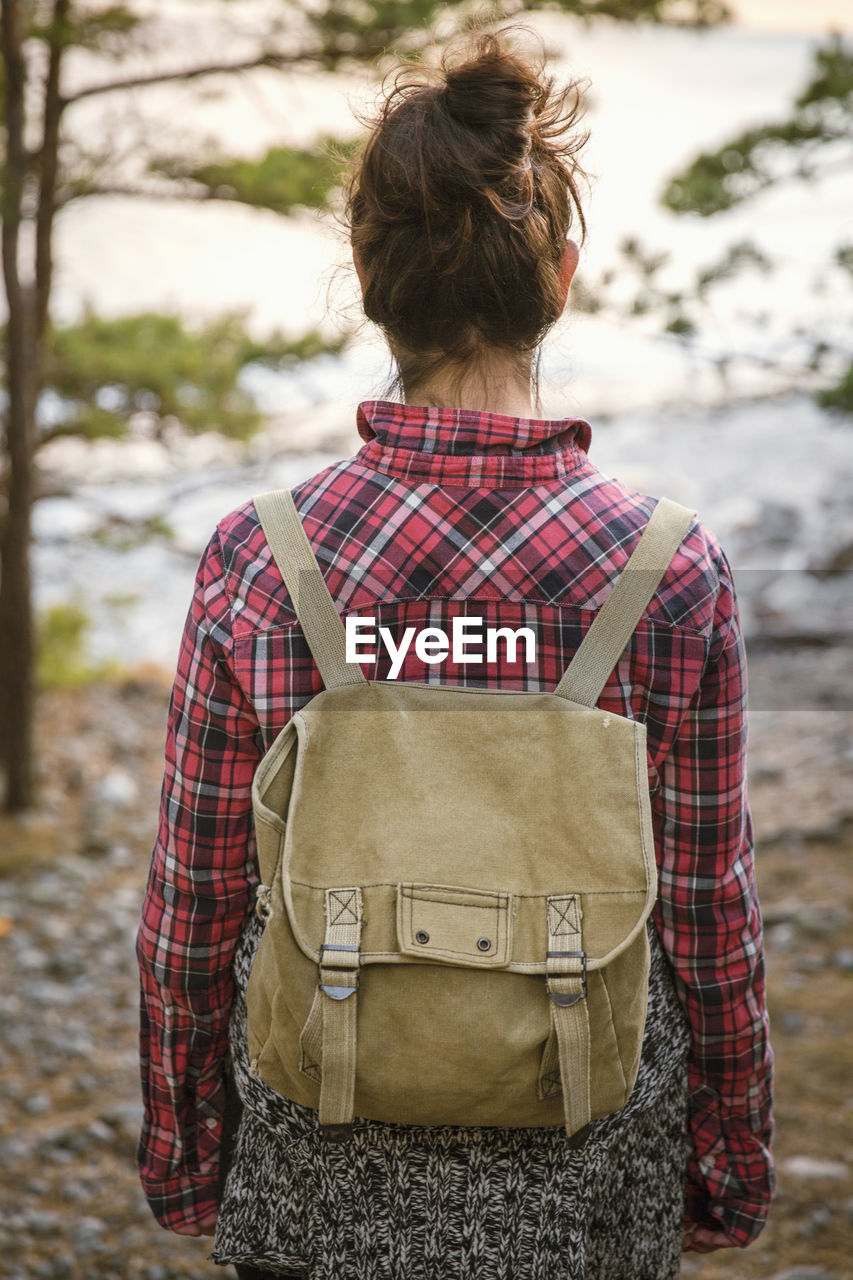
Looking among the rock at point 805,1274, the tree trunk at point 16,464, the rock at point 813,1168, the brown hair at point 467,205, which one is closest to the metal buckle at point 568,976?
the brown hair at point 467,205

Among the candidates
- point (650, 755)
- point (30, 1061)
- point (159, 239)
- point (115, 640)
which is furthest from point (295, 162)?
point (159, 239)

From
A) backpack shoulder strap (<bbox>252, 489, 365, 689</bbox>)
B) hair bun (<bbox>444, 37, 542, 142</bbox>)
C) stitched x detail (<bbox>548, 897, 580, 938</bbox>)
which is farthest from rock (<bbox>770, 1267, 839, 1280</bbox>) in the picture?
hair bun (<bbox>444, 37, 542, 142</bbox>)

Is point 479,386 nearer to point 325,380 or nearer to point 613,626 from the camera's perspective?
point 613,626

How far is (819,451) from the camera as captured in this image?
9680 mm

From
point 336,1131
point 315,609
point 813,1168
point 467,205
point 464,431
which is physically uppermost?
point 467,205

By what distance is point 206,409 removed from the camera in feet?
14.7

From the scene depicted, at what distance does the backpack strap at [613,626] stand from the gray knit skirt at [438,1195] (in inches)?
14.1

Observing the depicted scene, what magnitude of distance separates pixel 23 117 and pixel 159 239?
537 centimetres

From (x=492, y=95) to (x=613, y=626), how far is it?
0.53 m

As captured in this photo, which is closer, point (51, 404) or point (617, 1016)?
point (617, 1016)

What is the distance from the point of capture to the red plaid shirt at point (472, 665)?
106 centimetres

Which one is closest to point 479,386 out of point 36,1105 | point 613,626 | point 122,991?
point 613,626

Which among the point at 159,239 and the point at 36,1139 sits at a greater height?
the point at 159,239

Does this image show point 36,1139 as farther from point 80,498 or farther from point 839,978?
point 80,498
